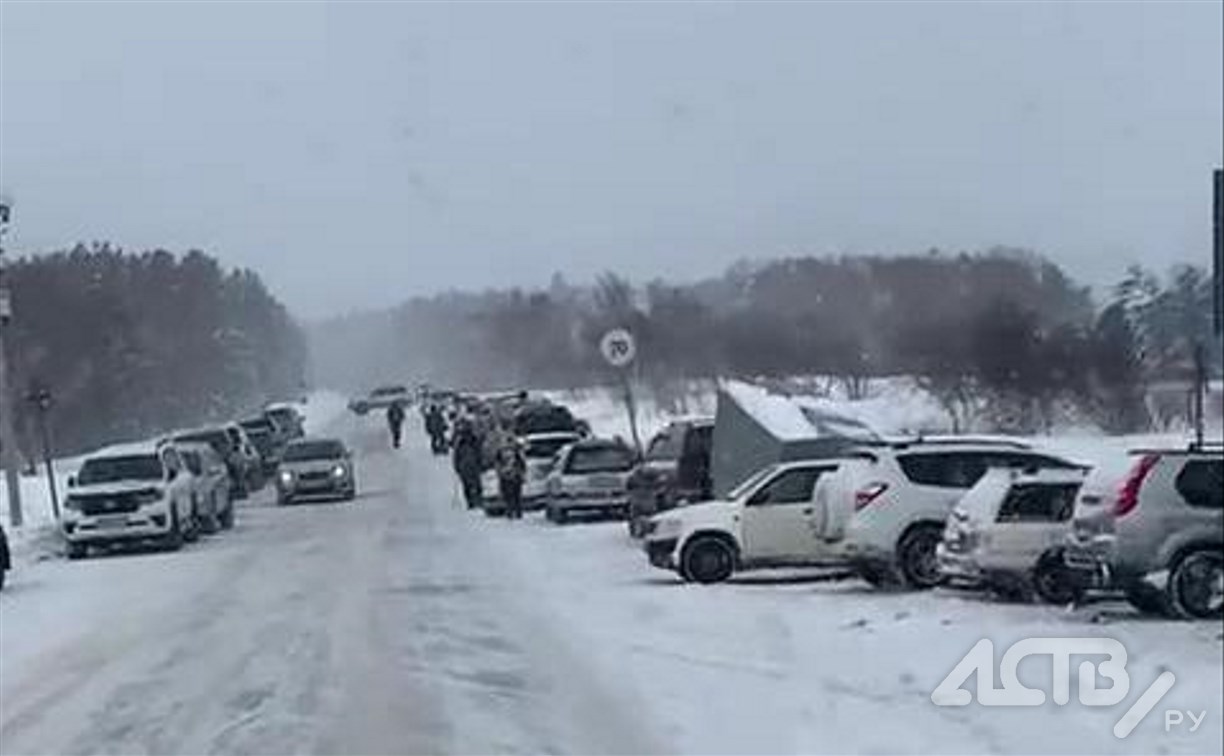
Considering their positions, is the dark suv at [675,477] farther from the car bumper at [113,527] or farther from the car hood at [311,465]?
the car hood at [311,465]

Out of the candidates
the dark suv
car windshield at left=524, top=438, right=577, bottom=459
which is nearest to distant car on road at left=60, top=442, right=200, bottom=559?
car windshield at left=524, top=438, right=577, bottom=459

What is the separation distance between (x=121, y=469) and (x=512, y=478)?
7.58m

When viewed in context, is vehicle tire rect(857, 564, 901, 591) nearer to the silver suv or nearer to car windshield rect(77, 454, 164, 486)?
the silver suv

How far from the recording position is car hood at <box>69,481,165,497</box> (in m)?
39.9

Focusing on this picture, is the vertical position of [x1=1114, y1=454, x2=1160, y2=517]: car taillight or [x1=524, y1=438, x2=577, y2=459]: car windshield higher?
[x1=1114, y1=454, x2=1160, y2=517]: car taillight

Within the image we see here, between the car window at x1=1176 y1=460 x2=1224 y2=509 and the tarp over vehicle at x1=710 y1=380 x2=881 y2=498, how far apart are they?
35.7 ft

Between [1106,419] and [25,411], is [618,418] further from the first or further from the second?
[1106,419]

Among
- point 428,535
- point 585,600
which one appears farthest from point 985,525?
point 428,535

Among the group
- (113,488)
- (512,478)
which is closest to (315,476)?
(512,478)

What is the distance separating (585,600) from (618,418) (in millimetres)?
39958

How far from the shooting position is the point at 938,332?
103 feet

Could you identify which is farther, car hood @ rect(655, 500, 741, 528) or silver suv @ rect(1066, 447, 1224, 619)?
car hood @ rect(655, 500, 741, 528)

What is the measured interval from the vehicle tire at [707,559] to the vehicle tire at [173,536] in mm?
15452

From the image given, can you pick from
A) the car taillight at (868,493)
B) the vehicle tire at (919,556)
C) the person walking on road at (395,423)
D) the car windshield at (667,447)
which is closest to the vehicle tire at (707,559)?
the car taillight at (868,493)
